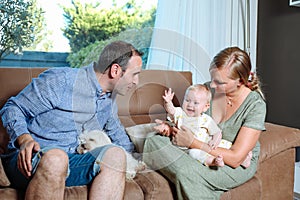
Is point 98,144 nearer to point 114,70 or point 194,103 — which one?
point 114,70

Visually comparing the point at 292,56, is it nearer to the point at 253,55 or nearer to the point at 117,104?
the point at 253,55

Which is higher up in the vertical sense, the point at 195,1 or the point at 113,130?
the point at 195,1

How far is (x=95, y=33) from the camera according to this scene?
300cm

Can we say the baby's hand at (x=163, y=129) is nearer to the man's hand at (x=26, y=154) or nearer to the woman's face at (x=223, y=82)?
the woman's face at (x=223, y=82)

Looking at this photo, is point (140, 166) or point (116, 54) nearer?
point (116, 54)

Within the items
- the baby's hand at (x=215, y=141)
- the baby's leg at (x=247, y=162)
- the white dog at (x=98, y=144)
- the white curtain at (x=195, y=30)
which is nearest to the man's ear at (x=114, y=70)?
the white dog at (x=98, y=144)

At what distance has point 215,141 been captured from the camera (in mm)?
1876

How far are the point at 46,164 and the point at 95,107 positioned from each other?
0.45 metres

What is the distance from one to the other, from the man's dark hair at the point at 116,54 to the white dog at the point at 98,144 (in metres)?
Answer: 0.30

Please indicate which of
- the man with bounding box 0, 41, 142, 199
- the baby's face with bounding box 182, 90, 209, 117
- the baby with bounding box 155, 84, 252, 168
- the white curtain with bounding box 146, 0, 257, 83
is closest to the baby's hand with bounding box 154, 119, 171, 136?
the baby with bounding box 155, 84, 252, 168

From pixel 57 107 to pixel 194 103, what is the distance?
637 mm

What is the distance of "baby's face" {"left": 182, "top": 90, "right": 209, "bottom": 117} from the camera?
1.94 metres

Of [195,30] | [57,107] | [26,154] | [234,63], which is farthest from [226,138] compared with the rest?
[195,30]

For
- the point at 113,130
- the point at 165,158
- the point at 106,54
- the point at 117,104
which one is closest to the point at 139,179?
the point at 165,158
